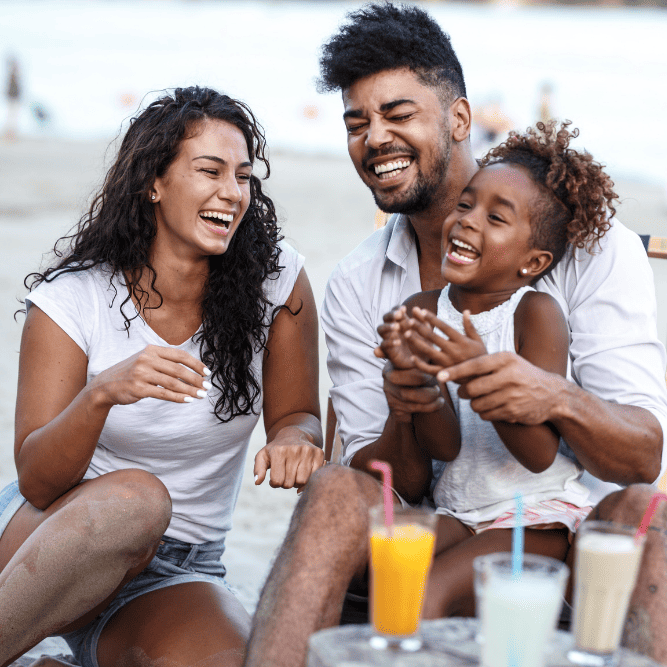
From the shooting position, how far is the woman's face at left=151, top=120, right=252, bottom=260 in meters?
2.80

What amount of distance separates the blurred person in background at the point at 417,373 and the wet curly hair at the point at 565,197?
0.14 metres

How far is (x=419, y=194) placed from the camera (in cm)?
290

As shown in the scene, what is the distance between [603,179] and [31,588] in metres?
1.95

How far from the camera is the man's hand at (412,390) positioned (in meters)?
2.10

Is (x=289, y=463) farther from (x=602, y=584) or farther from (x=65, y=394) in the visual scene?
(x=602, y=584)

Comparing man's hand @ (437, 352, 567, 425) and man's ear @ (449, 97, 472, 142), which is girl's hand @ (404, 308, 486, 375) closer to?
man's hand @ (437, 352, 567, 425)

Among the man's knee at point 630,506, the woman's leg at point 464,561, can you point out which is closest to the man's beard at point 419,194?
the woman's leg at point 464,561

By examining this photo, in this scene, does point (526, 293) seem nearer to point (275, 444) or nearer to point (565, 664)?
point (275, 444)

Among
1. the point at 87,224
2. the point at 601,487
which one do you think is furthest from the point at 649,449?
the point at 87,224

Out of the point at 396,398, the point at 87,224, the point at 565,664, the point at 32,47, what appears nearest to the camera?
the point at 565,664

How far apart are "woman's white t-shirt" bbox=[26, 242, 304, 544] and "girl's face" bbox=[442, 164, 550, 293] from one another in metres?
0.86

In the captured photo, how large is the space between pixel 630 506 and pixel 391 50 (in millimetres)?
1719

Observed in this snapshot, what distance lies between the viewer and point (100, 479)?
8.01ft

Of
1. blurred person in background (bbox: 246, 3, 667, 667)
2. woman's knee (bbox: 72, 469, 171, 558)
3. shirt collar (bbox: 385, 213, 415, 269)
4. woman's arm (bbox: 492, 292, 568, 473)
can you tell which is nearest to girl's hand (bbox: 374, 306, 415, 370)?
blurred person in background (bbox: 246, 3, 667, 667)
